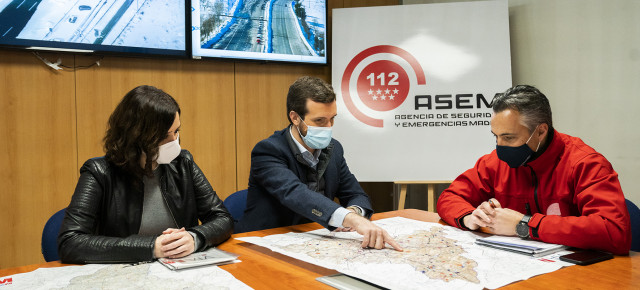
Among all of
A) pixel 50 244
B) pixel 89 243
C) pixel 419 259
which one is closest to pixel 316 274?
pixel 419 259

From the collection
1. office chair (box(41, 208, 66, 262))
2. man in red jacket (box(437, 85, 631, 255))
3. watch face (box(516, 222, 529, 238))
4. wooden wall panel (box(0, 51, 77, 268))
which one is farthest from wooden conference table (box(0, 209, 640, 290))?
wooden wall panel (box(0, 51, 77, 268))

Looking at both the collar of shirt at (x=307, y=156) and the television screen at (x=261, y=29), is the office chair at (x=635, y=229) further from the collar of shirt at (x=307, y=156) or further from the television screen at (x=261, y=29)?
the television screen at (x=261, y=29)

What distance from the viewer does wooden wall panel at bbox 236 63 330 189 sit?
421 centimetres

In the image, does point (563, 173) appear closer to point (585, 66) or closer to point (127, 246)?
point (127, 246)

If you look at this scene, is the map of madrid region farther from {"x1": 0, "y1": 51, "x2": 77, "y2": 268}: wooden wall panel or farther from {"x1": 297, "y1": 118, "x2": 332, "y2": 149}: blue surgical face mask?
{"x1": 0, "y1": 51, "x2": 77, "y2": 268}: wooden wall panel

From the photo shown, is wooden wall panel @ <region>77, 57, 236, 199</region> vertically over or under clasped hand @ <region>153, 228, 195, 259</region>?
over

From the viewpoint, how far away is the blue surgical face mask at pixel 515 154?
195cm

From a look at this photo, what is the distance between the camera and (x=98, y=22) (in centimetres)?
341

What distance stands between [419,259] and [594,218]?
645 millimetres

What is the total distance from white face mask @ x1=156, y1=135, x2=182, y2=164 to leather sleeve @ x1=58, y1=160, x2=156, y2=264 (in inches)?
11.5

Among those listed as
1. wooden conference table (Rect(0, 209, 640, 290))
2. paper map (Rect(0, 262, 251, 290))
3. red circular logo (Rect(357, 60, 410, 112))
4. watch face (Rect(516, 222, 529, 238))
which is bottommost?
wooden conference table (Rect(0, 209, 640, 290))

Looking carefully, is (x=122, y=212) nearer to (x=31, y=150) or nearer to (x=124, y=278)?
(x=124, y=278)

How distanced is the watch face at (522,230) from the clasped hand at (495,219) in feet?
0.07

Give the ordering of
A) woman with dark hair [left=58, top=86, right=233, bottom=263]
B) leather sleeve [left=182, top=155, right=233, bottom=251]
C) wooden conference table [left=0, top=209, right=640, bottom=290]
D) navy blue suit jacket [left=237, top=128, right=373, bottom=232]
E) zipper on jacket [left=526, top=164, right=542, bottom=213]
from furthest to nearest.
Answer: navy blue suit jacket [left=237, top=128, right=373, bottom=232]
zipper on jacket [left=526, top=164, right=542, bottom=213]
leather sleeve [left=182, top=155, right=233, bottom=251]
woman with dark hair [left=58, top=86, right=233, bottom=263]
wooden conference table [left=0, top=209, right=640, bottom=290]
